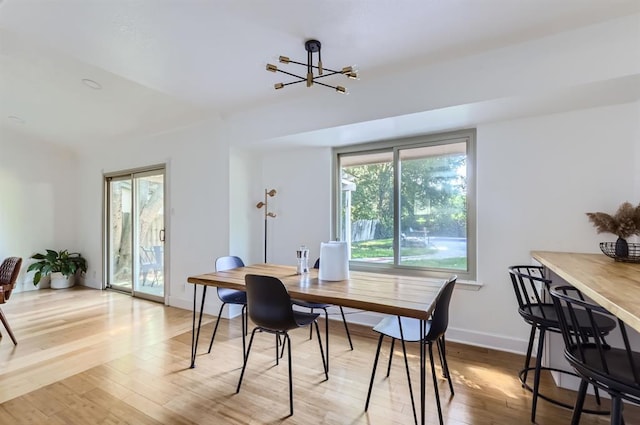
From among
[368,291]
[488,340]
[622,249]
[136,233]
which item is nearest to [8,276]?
[136,233]

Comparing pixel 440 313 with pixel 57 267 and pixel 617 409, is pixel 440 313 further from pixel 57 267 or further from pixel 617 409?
pixel 57 267

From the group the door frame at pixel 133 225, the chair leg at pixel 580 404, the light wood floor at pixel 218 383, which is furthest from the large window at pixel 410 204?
the door frame at pixel 133 225

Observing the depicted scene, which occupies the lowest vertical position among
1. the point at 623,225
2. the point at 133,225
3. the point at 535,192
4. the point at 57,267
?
the point at 57,267

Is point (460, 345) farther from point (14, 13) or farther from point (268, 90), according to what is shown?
point (14, 13)

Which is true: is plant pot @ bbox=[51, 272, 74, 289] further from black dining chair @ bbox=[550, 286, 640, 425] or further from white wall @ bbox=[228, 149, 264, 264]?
black dining chair @ bbox=[550, 286, 640, 425]

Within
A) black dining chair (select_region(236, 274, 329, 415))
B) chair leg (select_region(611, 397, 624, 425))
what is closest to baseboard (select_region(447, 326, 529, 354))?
chair leg (select_region(611, 397, 624, 425))

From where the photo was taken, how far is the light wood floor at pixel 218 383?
189 centimetres

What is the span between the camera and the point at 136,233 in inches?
191

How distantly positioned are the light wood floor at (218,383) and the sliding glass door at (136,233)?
4.37 ft

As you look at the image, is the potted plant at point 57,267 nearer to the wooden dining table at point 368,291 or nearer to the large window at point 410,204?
the wooden dining table at point 368,291

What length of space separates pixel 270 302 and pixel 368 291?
634mm

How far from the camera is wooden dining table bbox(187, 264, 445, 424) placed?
1562 mm

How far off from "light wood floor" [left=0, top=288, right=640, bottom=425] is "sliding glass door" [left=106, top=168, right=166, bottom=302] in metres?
1.33

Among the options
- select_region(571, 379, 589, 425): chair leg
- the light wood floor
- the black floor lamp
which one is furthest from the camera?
the black floor lamp
